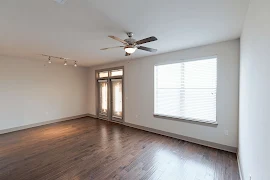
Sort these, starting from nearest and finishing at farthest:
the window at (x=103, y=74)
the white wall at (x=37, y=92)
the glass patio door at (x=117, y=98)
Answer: the white wall at (x=37, y=92)
the glass patio door at (x=117, y=98)
the window at (x=103, y=74)

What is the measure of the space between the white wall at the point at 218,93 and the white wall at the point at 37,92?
250 cm

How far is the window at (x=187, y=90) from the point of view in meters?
3.32

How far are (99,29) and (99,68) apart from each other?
4.05 meters

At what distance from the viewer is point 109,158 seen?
276 centimetres

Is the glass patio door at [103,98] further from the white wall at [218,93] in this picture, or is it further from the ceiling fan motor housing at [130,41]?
the ceiling fan motor housing at [130,41]

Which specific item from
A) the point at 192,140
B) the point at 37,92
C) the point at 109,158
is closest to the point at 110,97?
the point at 37,92

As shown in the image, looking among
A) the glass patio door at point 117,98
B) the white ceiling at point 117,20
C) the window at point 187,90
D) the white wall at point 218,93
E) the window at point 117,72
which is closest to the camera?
the white ceiling at point 117,20

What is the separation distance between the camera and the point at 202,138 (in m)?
3.39

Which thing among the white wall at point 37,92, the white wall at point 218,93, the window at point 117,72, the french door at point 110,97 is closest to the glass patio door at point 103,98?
the french door at point 110,97

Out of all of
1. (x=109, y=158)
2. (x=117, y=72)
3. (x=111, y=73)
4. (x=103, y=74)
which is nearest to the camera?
(x=109, y=158)

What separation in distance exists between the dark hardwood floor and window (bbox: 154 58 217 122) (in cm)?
84

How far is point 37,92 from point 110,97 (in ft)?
9.61

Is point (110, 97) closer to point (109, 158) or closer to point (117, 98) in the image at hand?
point (117, 98)

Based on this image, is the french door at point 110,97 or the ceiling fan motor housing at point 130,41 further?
the french door at point 110,97
